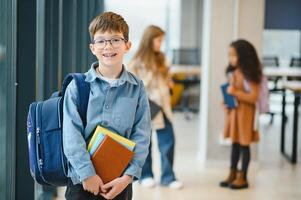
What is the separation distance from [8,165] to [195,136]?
5.13 metres

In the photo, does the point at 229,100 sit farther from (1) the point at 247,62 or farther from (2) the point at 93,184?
(2) the point at 93,184

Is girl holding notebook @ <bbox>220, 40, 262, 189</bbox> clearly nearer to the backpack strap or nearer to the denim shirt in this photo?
the denim shirt

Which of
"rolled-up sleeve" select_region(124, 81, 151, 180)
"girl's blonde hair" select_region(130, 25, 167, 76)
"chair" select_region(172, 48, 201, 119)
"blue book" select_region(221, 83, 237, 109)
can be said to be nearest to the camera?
"rolled-up sleeve" select_region(124, 81, 151, 180)

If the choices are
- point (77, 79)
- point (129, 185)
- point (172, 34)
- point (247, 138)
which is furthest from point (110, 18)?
point (172, 34)

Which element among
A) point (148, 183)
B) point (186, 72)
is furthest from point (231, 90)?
point (186, 72)

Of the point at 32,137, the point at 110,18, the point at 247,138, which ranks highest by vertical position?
the point at 110,18

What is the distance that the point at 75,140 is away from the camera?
2.04 m

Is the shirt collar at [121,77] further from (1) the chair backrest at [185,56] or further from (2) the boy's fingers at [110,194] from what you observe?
(1) the chair backrest at [185,56]

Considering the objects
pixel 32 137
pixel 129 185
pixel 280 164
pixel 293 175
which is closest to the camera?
pixel 32 137

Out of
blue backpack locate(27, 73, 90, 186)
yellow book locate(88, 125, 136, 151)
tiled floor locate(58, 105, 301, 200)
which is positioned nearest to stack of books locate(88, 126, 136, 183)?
yellow book locate(88, 125, 136, 151)

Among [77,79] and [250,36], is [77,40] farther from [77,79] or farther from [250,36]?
[77,79]

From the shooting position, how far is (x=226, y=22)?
5484mm

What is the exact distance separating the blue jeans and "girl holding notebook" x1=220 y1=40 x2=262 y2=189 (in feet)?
1.70

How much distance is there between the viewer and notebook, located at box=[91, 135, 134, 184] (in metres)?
2.07
